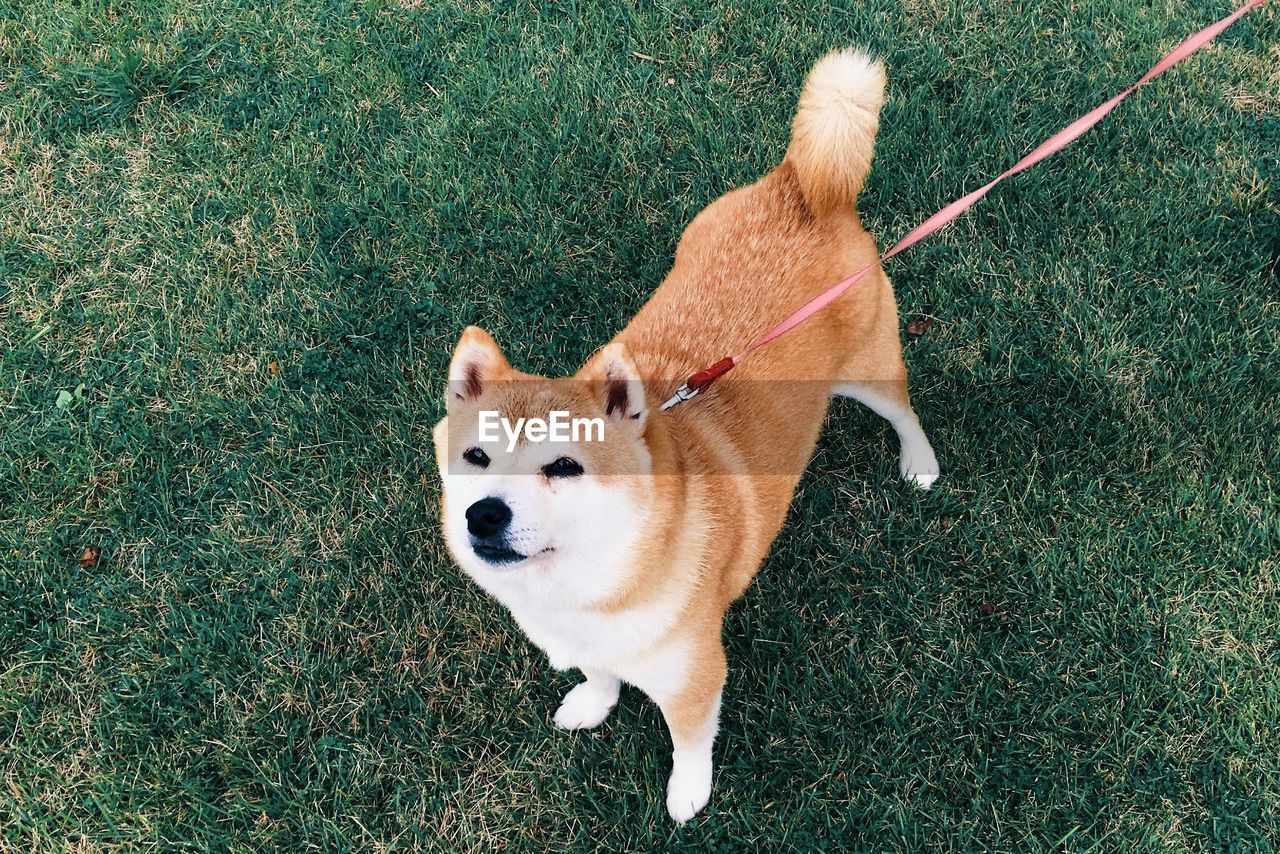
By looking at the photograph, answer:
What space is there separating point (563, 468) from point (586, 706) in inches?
48.7

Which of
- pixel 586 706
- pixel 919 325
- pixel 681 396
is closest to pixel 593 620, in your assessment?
pixel 681 396

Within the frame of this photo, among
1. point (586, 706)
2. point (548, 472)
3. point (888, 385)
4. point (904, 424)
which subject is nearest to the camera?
point (548, 472)

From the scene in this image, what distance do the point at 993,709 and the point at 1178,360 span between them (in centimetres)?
183

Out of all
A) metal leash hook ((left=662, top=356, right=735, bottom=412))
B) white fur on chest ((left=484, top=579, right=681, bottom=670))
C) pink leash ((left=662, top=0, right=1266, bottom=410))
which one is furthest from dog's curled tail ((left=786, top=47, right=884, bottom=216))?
white fur on chest ((left=484, top=579, right=681, bottom=670))

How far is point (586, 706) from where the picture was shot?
292 centimetres

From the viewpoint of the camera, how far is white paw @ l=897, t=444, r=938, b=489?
133 inches

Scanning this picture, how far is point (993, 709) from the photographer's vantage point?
2975mm

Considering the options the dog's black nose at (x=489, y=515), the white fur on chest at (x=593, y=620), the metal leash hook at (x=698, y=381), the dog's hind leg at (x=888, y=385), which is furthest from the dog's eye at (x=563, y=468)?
the dog's hind leg at (x=888, y=385)

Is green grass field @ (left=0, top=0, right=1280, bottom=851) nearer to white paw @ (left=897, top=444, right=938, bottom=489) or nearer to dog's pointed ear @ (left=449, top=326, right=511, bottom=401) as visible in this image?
white paw @ (left=897, top=444, right=938, bottom=489)

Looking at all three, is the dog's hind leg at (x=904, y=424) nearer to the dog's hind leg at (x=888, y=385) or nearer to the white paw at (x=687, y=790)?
the dog's hind leg at (x=888, y=385)

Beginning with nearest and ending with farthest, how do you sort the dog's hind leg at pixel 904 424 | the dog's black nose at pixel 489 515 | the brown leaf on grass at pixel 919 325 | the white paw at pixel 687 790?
1. the dog's black nose at pixel 489 515
2. the white paw at pixel 687 790
3. the dog's hind leg at pixel 904 424
4. the brown leaf on grass at pixel 919 325

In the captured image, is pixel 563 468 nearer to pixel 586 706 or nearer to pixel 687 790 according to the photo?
pixel 586 706

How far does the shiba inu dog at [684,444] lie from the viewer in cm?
206

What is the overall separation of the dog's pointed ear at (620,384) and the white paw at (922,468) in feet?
5.41
